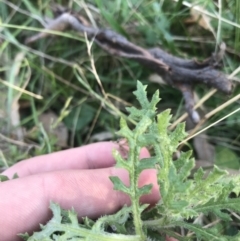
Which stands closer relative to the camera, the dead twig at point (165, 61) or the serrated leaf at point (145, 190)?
the serrated leaf at point (145, 190)

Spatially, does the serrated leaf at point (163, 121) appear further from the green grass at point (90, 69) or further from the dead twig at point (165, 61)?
the green grass at point (90, 69)

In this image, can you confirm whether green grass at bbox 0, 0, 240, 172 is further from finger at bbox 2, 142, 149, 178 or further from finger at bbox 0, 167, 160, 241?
finger at bbox 0, 167, 160, 241

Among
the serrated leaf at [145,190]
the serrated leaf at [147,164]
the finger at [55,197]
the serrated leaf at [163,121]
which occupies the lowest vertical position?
the finger at [55,197]

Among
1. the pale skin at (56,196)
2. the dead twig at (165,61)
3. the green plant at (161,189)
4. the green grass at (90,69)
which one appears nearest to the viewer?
the green plant at (161,189)

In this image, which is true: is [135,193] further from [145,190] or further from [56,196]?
[56,196]

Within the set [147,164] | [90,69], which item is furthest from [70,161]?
[147,164]

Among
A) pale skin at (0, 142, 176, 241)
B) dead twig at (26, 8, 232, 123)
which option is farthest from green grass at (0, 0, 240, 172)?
pale skin at (0, 142, 176, 241)

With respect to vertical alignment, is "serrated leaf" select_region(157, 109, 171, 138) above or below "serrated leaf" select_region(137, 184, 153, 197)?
above

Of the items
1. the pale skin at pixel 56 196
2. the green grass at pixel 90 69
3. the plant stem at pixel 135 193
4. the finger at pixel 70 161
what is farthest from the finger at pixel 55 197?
the green grass at pixel 90 69
